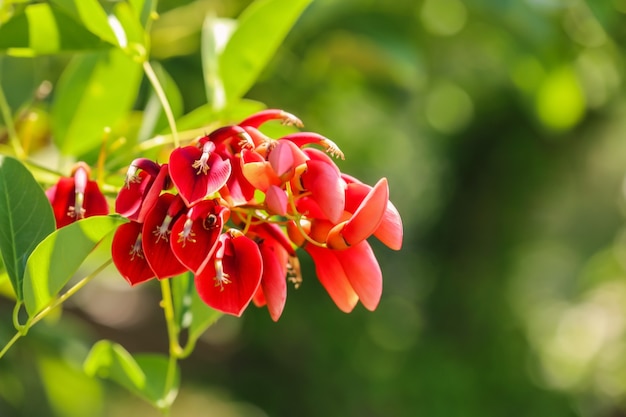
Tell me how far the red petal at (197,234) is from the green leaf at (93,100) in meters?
0.32

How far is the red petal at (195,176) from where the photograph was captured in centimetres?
39

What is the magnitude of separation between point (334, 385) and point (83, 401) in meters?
0.67

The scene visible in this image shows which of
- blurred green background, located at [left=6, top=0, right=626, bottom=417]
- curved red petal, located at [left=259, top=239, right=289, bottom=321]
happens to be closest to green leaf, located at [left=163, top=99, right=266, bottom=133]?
curved red petal, located at [left=259, top=239, right=289, bottom=321]

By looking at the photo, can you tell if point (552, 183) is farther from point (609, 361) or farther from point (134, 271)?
point (134, 271)

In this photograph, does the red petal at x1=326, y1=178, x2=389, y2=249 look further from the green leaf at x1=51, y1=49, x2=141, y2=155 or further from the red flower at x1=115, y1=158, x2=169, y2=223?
the green leaf at x1=51, y1=49, x2=141, y2=155

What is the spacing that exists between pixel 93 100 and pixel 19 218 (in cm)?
27

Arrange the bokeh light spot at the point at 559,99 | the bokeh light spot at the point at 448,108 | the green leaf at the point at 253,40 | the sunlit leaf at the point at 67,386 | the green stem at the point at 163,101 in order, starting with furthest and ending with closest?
the bokeh light spot at the point at 448,108 < the bokeh light spot at the point at 559,99 < the sunlit leaf at the point at 67,386 < the green leaf at the point at 253,40 < the green stem at the point at 163,101

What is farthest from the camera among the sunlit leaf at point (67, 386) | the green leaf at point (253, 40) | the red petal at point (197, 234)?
the sunlit leaf at point (67, 386)

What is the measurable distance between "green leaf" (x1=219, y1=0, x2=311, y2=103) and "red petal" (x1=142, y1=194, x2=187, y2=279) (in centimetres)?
25

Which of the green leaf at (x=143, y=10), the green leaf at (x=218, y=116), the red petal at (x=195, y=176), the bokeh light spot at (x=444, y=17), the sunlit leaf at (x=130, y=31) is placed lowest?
the bokeh light spot at (x=444, y=17)

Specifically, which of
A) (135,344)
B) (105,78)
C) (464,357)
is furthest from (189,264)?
(464,357)

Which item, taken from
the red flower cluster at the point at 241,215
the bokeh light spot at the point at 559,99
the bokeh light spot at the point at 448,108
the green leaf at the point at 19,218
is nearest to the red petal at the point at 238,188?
the red flower cluster at the point at 241,215

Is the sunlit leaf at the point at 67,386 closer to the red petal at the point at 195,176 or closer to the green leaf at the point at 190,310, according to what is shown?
the green leaf at the point at 190,310

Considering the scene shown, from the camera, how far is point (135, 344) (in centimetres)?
161
